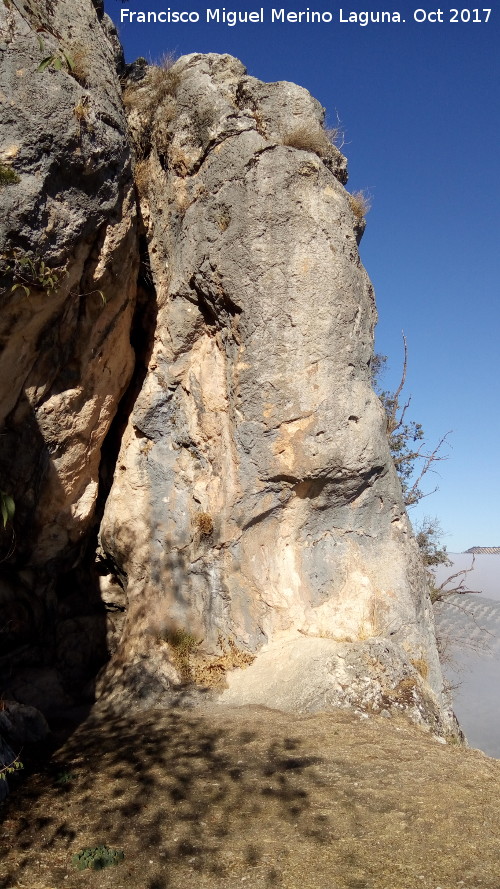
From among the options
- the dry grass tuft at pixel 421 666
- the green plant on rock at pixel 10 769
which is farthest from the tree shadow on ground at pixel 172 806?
the dry grass tuft at pixel 421 666

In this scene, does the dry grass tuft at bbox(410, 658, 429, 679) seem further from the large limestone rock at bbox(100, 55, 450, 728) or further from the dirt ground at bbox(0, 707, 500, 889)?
the dirt ground at bbox(0, 707, 500, 889)

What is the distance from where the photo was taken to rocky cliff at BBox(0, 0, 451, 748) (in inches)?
253

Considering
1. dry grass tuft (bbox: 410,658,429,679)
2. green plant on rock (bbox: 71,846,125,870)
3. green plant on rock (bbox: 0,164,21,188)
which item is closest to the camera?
green plant on rock (bbox: 71,846,125,870)

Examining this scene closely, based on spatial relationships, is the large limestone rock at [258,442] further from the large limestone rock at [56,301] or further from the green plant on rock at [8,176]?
the green plant on rock at [8,176]

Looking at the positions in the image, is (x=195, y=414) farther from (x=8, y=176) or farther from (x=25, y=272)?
(x=8, y=176)

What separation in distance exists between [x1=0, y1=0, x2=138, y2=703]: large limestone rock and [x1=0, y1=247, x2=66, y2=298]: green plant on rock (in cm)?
1

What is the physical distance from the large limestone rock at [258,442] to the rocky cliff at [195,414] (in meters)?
0.03

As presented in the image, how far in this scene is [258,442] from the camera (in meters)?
7.41

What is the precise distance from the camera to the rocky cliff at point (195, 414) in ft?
21.1

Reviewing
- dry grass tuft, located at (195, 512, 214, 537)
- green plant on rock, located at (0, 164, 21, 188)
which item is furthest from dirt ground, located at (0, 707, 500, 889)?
green plant on rock, located at (0, 164, 21, 188)

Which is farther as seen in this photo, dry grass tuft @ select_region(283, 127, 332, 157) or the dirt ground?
dry grass tuft @ select_region(283, 127, 332, 157)

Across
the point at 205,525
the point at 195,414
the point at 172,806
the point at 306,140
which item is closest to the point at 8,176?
the point at 195,414

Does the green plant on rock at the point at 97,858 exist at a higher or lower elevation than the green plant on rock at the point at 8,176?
lower

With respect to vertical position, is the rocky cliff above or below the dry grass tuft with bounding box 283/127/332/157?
below
